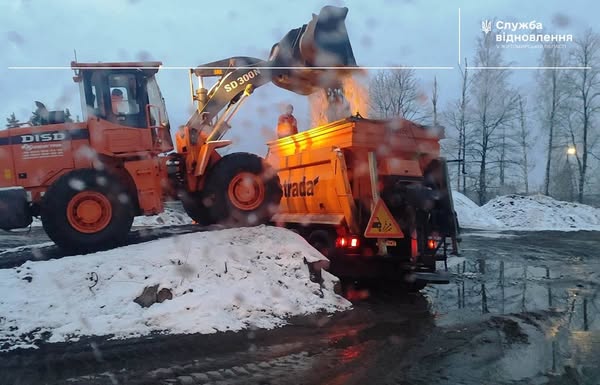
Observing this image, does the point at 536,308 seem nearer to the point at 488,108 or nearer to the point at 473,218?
the point at 473,218

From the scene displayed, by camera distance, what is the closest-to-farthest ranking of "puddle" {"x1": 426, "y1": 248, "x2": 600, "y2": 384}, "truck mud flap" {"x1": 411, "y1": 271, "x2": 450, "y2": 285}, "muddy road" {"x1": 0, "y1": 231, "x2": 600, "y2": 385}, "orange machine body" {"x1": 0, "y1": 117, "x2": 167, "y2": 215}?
"muddy road" {"x1": 0, "y1": 231, "x2": 600, "y2": 385} → "puddle" {"x1": 426, "y1": 248, "x2": 600, "y2": 384} → "orange machine body" {"x1": 0, "y1": 117, "x2": 167, "y2": 215} → "truck mud flap" {"x1": 411, "y1": 271, "x2": 450, "y2": 285}

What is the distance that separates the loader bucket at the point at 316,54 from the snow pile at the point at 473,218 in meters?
16.0

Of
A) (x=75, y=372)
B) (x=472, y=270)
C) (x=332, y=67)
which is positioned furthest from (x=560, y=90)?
(x=75, y=372)

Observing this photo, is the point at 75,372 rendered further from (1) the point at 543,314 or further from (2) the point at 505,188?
(2) the point at 505,188

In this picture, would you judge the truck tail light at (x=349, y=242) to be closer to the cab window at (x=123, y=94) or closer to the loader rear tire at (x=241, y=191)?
the loader rear tire at (x=241, y=191)

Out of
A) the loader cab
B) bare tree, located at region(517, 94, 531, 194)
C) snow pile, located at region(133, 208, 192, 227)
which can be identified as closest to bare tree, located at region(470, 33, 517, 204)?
bare tree, located at region(517, 94, 531, 194)

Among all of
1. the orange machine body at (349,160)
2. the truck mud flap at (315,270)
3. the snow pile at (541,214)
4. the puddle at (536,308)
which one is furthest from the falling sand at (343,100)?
the snow pile at (541,214)

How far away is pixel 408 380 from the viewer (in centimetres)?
465

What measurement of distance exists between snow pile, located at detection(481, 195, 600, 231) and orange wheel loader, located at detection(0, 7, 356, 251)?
17287 millimetres

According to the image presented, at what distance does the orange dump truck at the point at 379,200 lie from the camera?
338 inches

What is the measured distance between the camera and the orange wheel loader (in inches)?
310

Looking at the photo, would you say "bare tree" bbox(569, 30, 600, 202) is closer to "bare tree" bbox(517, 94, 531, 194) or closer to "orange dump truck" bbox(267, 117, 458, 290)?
"bare tree" bbox(517, 94, 531, 194)

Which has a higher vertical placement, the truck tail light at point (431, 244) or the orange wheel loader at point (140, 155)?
the orange wheel loader at point (140, 155)

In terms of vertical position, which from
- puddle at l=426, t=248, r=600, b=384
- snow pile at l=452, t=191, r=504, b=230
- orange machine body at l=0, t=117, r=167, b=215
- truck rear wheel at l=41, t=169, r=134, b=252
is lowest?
snow pile at l=452, t=191, r=504, b=230
